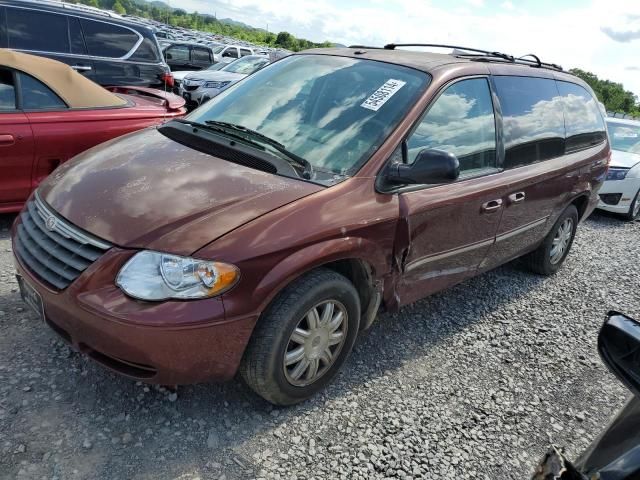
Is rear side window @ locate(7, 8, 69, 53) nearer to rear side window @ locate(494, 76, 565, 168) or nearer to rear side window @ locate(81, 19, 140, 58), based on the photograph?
rear side window @ locate(81, 19, 140, 58)

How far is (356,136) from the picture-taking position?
9.68 ft

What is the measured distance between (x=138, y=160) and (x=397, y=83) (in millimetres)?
1567

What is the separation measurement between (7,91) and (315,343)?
135 inches

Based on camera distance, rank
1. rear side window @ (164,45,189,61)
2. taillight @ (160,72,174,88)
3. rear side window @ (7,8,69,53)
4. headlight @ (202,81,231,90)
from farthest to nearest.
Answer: rear side window @ (164,45,189,61) → headlight @ (202,81,231,90) → taillight @ (160,72,174,88) → rear side window @ (7,8,69,53)

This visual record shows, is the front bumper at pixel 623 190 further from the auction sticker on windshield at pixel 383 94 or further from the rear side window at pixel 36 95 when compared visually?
the rear side window at pixel 36 95

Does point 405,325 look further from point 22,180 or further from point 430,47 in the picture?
point 22,180

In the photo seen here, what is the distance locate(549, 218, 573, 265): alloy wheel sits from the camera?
4915 mm

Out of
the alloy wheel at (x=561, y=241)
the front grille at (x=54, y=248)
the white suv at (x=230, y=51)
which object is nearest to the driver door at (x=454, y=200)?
the alloy wheel at (x=561, y=241)

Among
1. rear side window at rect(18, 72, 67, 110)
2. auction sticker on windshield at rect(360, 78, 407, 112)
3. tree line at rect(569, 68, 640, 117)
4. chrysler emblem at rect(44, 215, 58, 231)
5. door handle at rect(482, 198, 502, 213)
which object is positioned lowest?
tree line at rect(569, 68, 640, 117)

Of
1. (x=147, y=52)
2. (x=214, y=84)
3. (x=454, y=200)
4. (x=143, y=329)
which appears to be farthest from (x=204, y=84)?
(x=143, y=329)

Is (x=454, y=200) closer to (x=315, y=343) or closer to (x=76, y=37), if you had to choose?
(x=315, y=343)

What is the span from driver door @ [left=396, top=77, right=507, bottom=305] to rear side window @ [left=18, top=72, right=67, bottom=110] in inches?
127

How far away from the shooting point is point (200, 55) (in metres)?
18.3

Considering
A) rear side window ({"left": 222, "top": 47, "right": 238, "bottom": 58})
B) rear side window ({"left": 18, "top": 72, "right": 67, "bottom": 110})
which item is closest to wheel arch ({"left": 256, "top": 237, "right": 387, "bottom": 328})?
rear side window ({"left": 18, "top": 72, "right": 67, "bottom": 110})
